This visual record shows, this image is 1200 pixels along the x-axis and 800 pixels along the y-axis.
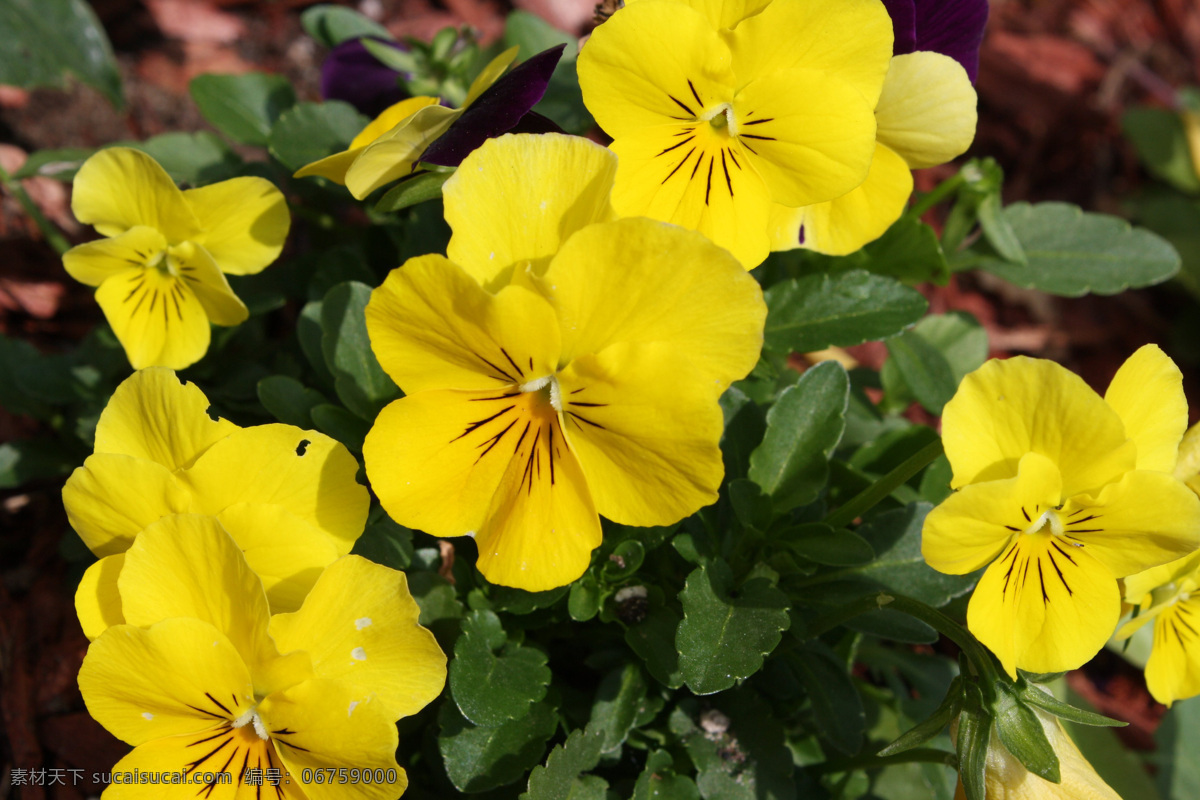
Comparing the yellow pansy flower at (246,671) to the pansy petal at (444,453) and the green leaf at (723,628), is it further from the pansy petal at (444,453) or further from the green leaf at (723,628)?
the green leaf at (723,628)

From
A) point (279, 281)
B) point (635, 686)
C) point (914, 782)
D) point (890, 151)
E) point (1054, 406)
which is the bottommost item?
point (914, 782)

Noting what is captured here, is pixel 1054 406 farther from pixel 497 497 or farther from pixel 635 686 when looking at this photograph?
pixel 635 686

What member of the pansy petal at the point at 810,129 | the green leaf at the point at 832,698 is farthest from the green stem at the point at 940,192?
the green leaf at the point at 832,698

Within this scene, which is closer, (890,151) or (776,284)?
(890,151)

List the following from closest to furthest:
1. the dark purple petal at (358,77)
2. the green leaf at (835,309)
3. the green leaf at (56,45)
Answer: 1. the green leaf at (835,309)
2. the dark purple petal at (358,77)
3. the green leaf at (56,45)

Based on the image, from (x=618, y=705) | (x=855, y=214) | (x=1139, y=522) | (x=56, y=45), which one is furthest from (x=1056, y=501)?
(x=56, y=45)

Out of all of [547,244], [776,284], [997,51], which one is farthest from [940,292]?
[547,244]

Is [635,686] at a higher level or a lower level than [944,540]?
lower
